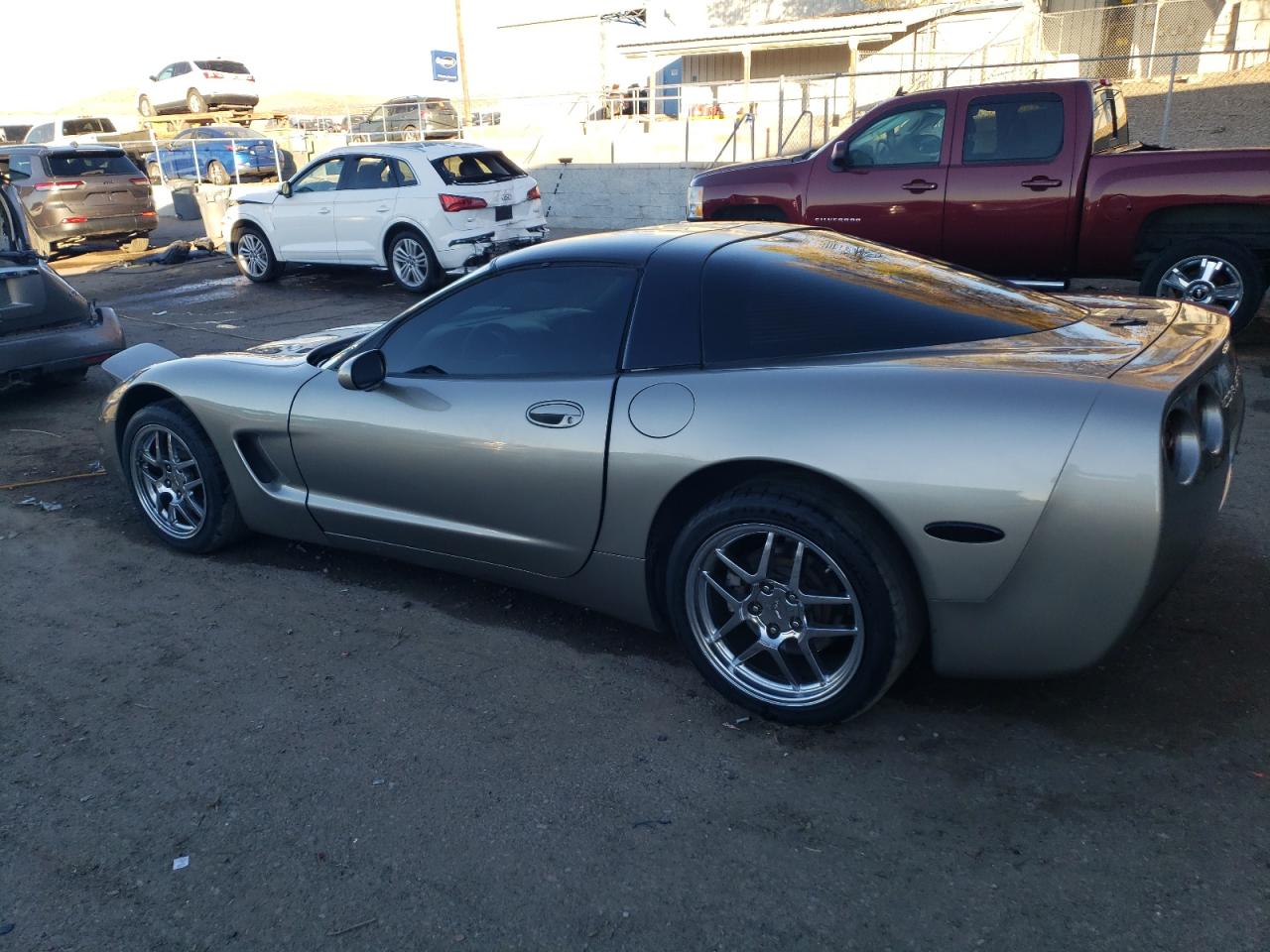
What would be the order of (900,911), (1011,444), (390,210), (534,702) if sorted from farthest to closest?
1. (390,210)
2. (534,702)
3. (1011,444)
4. (900,911)

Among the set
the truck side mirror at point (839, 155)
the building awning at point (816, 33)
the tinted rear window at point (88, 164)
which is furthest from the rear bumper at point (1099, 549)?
the building awning at point (816, 33)

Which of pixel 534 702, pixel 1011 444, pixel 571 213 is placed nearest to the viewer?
pixel 1011 444

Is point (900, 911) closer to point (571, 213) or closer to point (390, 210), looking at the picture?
point (390, 210)

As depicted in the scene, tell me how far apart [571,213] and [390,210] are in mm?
7402

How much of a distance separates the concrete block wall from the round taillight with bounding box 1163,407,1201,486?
15.1 metres

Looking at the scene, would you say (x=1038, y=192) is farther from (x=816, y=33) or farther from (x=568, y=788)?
(x=816, y=33)

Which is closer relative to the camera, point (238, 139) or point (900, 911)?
point (900, 911)

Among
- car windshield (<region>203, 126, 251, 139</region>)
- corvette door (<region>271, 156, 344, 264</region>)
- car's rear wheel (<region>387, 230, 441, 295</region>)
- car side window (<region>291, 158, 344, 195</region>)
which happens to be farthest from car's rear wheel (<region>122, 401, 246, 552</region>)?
car windshield (<region>203, 126, 251, 139</region>)

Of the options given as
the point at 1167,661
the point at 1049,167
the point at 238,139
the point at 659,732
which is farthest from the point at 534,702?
the point at 238,139

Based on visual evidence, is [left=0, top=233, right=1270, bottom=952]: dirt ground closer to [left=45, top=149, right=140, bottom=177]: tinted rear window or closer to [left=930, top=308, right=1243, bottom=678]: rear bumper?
[left=930, top=308, right=1243, bottom=678]: rear bumper

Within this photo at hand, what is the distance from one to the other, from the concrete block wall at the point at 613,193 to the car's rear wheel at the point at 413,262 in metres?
6.06

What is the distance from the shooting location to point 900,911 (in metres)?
2.40

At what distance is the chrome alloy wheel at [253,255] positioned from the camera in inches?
541

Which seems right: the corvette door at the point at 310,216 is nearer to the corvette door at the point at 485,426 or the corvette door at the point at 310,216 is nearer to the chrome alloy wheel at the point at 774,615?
the corvette door at the point at 485,426
